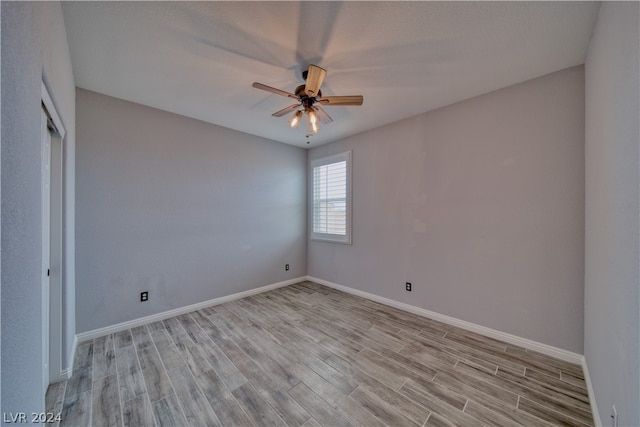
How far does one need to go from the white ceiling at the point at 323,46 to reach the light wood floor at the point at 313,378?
262 cm

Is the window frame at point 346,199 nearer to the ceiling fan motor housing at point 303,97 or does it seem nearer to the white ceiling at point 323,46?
the white ceiling at point 323,46

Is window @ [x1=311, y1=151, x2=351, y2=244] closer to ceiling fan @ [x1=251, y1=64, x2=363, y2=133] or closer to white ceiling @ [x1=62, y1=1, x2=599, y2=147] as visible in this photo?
white ceiling @ [x1=62, y1=1, x2=599, y2=147]

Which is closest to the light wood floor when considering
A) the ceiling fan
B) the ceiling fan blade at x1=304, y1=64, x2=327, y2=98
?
the ceiling fan

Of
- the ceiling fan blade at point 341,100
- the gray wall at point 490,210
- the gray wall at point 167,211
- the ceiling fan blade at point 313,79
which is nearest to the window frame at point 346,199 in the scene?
the gray wall at point 490,210

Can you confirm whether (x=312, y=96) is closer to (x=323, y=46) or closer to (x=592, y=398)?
(x=323, y=46)

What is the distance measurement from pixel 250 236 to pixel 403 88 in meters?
2.94

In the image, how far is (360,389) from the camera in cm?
180

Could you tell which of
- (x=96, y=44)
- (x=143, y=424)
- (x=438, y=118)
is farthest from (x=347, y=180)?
(x=143, y=424)

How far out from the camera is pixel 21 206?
0.75m

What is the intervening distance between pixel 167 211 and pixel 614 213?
396 centimetres

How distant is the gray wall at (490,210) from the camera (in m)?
2.12

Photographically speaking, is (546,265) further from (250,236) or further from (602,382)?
(250,236)

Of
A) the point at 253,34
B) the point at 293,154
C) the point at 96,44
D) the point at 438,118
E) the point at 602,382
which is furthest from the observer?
the point at 293,154

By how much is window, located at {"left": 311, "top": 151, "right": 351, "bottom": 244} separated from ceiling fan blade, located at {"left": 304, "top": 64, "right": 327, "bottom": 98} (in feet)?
6.45
